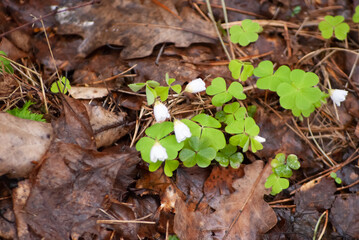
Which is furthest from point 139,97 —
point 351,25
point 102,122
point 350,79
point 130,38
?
point 351,25

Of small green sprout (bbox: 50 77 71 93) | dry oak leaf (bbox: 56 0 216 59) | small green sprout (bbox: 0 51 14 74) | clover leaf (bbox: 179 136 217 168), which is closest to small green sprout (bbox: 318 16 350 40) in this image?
dry oak leaf (bbox: 56 0 216 59)

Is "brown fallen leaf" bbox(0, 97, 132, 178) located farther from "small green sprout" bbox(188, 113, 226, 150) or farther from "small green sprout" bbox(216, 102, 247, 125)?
"small green sprout" bbox(216, 102, 247, 125)

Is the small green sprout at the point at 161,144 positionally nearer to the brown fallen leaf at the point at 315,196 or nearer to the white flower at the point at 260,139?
the white flower at the point at 260,139

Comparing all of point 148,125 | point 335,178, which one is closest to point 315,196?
point 335,178

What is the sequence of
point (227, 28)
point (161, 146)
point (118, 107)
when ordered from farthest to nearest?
point (227, 28)
point (118, 107)
point (161, 146)

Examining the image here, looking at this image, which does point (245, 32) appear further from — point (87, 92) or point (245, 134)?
point (87, 92)

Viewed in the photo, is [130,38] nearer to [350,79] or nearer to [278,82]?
[278,82]

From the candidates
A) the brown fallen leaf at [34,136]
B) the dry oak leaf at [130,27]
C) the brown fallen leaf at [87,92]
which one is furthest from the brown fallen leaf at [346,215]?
the brown fallen leaf at [87,92]
